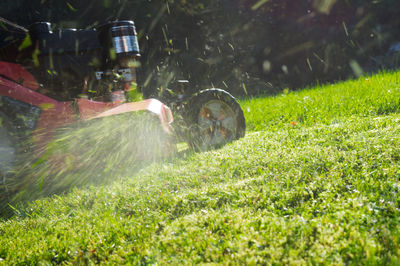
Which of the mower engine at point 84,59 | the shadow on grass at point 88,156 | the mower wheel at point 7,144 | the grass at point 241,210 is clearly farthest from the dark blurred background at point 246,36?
the grass at point 241,210

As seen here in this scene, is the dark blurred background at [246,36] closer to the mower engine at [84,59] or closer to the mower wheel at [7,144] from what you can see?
the mower engine at [84,59]

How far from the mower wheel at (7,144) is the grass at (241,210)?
0.39 meters

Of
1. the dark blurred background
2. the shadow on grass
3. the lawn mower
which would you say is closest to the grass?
the shadow on grass

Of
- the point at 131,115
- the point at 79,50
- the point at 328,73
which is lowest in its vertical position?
the point at 328,73

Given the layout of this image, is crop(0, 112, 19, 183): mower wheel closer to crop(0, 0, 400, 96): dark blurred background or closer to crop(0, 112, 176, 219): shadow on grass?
crop(0, 112, 176, 219): shadow on grass

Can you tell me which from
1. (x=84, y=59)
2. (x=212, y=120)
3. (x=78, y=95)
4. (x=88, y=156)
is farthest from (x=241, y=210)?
(x=84, y=59)

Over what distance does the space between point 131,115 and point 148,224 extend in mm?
1115

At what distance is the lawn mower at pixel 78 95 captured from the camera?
2.96m

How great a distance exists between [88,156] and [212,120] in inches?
51.5

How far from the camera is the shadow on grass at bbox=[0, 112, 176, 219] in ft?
9.95

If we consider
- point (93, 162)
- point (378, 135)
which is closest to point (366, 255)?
point (378, 135)

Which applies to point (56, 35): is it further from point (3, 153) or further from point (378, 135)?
point (378, 135)

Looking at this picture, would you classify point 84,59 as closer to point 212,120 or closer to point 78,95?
point 78,95

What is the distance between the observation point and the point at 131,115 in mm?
3025
